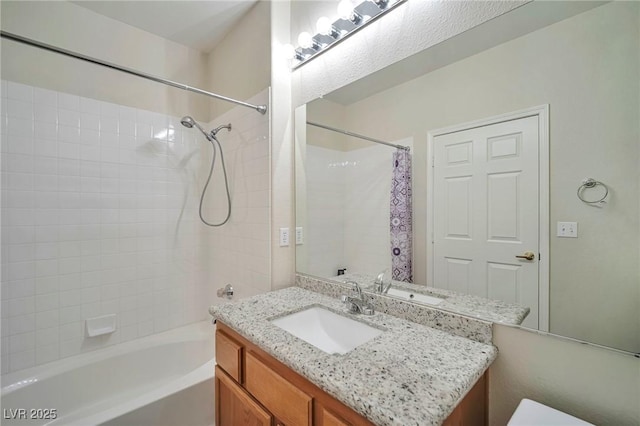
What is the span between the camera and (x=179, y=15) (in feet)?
5.98

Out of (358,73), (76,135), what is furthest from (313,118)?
(76,135)

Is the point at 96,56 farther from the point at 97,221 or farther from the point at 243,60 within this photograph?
the point at 97,221

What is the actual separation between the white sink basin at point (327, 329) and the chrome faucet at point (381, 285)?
197mm

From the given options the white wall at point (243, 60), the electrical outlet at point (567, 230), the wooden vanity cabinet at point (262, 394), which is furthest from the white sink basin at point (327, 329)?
the white wall at point (243, 60)

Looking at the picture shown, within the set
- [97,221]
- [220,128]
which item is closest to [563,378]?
[220,128]

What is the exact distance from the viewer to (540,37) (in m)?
0.85

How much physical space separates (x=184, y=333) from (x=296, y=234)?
3.99 feet

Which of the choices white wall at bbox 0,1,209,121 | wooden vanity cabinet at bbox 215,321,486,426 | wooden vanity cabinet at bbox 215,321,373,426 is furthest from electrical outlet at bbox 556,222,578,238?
white wall at bbox 0,1,209,121

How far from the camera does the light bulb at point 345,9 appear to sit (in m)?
1.31

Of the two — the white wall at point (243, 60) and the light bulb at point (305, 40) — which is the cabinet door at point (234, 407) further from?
the light bulb at point (305, 40)

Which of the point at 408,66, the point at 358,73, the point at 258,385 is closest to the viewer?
the point at 258,385

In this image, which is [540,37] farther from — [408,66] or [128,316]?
[128,316]

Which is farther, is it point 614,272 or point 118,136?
point 118,136

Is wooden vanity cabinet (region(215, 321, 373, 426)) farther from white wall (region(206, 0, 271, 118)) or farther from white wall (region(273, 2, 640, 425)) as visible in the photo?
white wall (region(206, 0, 271, 118))
